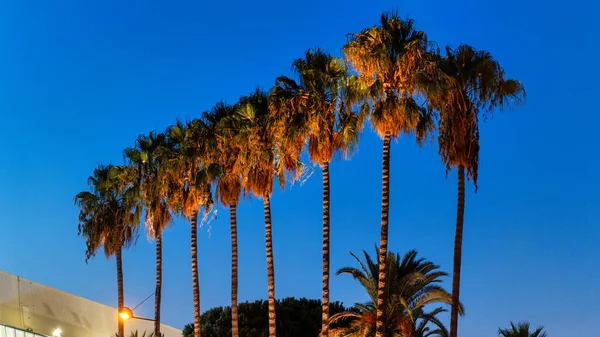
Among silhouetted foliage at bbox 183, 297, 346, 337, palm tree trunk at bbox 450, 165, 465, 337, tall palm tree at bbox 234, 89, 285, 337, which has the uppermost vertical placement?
tall palm tree at bbox 234, 89, 285, 337

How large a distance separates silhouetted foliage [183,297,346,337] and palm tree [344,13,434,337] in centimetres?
2085

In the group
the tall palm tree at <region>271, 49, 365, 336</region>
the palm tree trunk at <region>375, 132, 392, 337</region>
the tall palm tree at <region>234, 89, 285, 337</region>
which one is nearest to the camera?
the palm tree trunk at <region>375, 132, 392, 337</region>

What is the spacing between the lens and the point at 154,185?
1747 inches

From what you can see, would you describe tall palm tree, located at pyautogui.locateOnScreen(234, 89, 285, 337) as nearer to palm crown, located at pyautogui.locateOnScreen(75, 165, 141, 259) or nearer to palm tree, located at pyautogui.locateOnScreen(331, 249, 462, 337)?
palm tree, located at pyautogui.locateOnScreen(331, 249, 462, 337)

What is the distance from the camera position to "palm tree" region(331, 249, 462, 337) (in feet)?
111

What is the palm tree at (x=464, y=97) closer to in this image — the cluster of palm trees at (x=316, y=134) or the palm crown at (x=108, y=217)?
the cluster of palm trees at (x=316, y=134)

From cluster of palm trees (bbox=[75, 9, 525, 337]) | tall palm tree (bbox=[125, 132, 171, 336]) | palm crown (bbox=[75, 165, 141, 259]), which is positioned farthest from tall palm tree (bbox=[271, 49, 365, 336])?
palm crown (bbox=[75, 165, 141, 259])

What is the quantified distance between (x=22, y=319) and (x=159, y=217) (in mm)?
10707

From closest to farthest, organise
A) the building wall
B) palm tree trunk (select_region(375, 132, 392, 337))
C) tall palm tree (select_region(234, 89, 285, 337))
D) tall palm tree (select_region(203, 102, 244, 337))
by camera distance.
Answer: palm tree trunk (select_region(375, 132, 392, 337)) → tall palm tree (select_region(234, 89, 285, 337)) → tall palm tree (select_region(203, 102, 244, 337)) → the building wall

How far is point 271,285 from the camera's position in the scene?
119 ft

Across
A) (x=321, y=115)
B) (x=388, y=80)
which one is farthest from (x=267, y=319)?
(x=388, y=80)

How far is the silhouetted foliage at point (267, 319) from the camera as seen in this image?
4962 centimetres

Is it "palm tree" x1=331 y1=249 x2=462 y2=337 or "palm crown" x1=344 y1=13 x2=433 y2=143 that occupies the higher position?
"palm crown" x1=344 y1=13 x2=433 y2=143

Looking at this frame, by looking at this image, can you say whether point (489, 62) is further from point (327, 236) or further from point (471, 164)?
point (327, 236)
